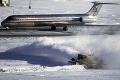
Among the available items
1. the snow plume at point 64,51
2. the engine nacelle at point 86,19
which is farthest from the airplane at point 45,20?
the snow plume at point 64,51

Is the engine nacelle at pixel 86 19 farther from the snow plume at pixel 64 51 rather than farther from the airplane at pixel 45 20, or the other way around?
the snow plume at pixel 64 51

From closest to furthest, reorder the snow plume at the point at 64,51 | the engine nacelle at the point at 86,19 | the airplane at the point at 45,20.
Answer: the snow plume at the point at 64,51 < the airplane at the point at 45,20 < the engine nacelle at the point at 86,19

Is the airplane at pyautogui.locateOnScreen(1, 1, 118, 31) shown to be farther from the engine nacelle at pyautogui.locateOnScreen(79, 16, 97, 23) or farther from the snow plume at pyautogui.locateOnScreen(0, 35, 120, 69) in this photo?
the snow plume at pyautogui.locateOnScreen(0, 35, 120, 69)

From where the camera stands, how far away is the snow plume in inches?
929

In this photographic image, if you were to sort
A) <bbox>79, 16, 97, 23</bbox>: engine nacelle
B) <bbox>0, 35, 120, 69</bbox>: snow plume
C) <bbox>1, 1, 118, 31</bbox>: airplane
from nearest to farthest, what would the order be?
1. <bbox>0, 35, 120, 69</bbox>: snow plume
2. <bbox>1, 1, 118, 31</bbox>: airplane
3. <bbox>79, 16, 97, 23</bbox>: engine nacelle

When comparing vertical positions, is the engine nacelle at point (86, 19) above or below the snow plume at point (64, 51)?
above

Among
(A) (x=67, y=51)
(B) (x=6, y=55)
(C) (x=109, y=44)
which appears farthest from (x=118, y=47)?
(B) (x=6, y=55)

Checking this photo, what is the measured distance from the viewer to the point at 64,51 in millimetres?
26344

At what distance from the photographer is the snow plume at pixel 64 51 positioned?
23594mm

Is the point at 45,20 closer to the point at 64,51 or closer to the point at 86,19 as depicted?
the point at 86,19

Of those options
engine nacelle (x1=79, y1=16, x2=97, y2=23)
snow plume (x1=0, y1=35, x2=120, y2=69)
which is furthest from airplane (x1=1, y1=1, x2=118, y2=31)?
snow plume (x1=0, y1=35, x2=120, y2=69)

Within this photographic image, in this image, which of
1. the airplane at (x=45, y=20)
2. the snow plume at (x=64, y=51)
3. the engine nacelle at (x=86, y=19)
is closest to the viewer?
Result: the snow plume at (x=64, y=51)

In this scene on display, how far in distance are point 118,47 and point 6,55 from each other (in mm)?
8558

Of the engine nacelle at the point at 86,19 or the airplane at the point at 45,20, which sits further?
the engine nacelle at the point at 86,19
